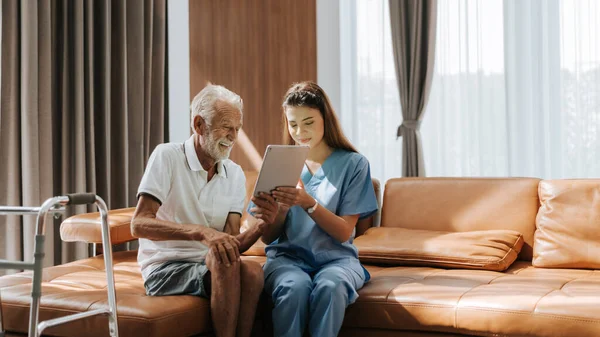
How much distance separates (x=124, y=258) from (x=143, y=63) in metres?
1.47

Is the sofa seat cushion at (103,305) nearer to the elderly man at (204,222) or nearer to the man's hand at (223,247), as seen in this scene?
the elderly man at (204,222)

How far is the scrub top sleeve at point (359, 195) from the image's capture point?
2.65 m

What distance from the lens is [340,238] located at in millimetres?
2584

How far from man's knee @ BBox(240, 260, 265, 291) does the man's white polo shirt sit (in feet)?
0.67

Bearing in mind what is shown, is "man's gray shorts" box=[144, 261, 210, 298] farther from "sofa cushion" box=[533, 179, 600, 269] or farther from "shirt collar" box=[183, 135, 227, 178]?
"sofa cushion" box=[533, 179, 600, 269]

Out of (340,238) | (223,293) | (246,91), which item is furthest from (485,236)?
(246,91)

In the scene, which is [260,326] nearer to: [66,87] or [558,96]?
[66,87]

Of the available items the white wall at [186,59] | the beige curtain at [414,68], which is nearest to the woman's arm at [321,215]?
the beige curtain at [414,68]

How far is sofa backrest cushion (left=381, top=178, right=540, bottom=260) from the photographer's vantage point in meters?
3.15

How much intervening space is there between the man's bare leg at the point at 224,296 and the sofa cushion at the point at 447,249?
0.96 m

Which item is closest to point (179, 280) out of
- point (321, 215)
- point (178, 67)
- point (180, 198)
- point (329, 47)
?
point (180, 198)

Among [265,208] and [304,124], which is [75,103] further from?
[265,208]

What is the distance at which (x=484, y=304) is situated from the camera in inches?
91.5

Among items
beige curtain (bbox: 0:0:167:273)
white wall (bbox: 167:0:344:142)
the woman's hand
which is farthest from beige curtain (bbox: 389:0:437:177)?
the woman's hand
